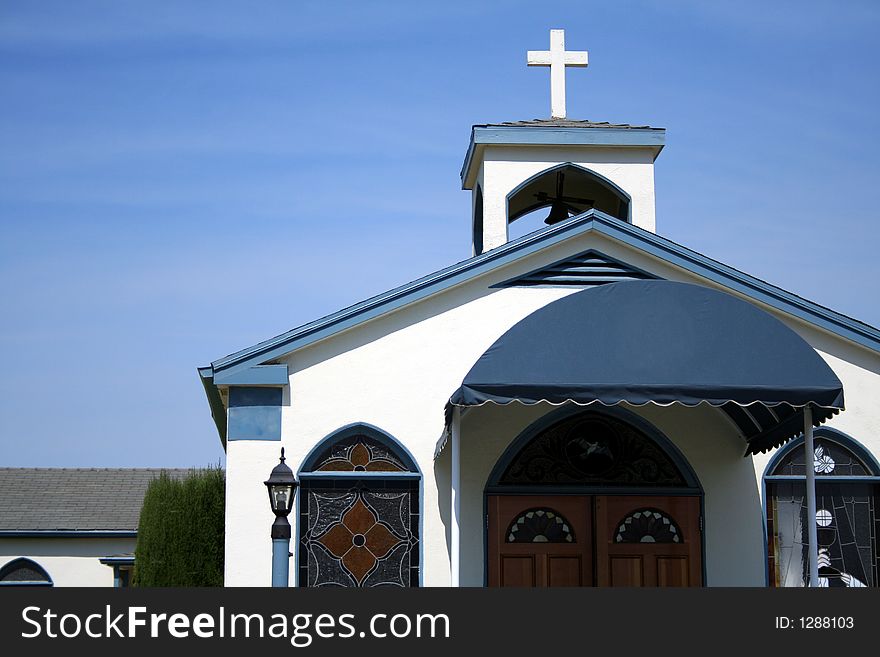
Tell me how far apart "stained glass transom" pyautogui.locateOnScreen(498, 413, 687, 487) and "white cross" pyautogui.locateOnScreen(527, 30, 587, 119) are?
17.2 ft

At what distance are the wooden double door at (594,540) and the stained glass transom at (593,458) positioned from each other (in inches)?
8.2

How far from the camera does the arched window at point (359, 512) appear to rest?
13.4 m

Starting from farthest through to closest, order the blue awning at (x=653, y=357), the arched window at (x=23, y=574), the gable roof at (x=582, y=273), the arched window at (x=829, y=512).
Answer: the arched window at (x=23, y=574) < the gable roof at (x=582, y=273) < the arched window at (x=829, y=512) < the blue awning at (x=653, y=357)

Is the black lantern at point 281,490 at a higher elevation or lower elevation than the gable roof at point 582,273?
lower

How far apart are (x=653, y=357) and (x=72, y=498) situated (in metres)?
21.3

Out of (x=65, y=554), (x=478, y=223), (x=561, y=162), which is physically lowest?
(x=65, y=554)

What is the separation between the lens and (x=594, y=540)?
13805 mm

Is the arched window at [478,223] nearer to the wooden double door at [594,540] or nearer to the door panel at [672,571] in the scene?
the wooden double door at [594,540]

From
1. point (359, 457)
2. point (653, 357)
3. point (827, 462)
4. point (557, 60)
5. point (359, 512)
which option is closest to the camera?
point (653, 357)

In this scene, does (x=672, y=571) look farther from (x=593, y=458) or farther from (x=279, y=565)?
(x=279, y=565)

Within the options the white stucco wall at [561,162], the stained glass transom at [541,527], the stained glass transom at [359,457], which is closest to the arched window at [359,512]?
the stained glass transom at [359,457]

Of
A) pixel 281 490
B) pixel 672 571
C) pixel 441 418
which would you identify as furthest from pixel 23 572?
pixel 672 571

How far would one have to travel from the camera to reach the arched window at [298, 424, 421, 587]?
13398mm

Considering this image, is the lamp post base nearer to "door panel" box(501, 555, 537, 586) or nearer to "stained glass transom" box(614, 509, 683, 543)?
"door panel" box(501, 555, 537, 586)
